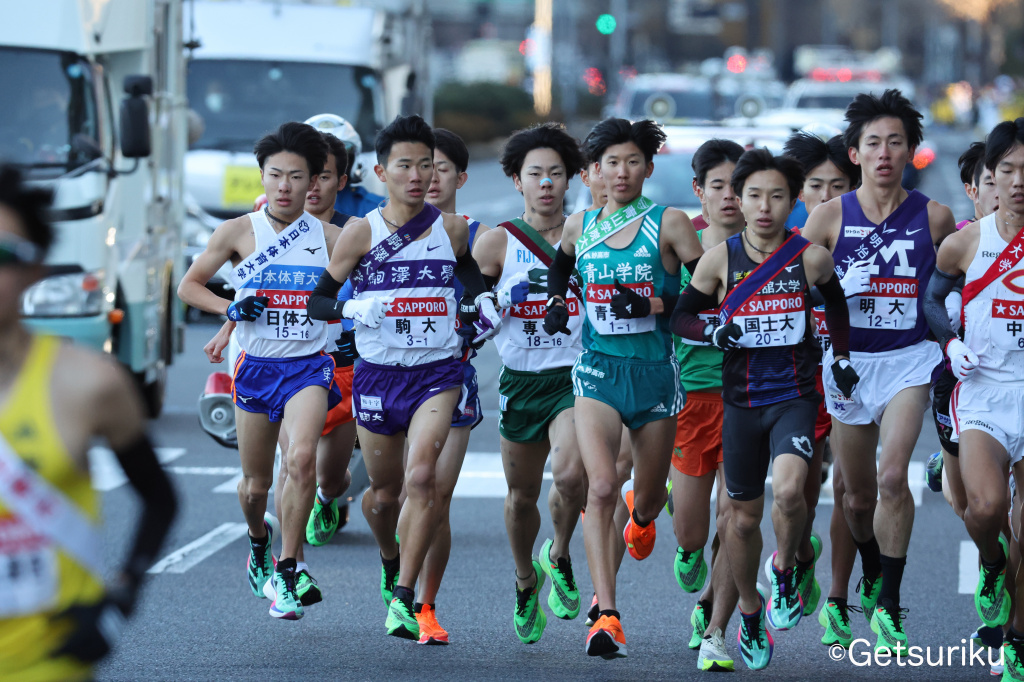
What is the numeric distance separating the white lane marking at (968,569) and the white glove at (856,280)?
6.81ft

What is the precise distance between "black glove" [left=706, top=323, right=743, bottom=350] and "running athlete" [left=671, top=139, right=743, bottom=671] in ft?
2.99

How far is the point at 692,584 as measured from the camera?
7.10 metres

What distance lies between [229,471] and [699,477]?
503 cm

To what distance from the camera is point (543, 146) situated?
22.7 feet

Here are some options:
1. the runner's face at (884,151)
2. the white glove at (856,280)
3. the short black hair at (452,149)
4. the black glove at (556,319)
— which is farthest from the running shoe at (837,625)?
the short black hair at (452,149)

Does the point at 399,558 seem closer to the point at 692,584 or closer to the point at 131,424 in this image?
the point at 692,584

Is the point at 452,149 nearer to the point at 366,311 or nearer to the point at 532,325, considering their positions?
the point at 532,325

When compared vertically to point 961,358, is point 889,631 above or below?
below

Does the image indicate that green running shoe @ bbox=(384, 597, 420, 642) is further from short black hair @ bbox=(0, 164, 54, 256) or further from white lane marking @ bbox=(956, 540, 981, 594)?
short black hair @ bbox=(0, 164, 54, 256)

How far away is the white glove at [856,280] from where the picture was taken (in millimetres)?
6461

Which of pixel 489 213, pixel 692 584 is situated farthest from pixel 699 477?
pixel 489 213

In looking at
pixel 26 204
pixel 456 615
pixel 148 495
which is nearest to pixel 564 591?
pixel 456 615

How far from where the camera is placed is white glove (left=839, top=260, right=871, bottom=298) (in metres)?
6.46

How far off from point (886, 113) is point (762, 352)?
1.37m
